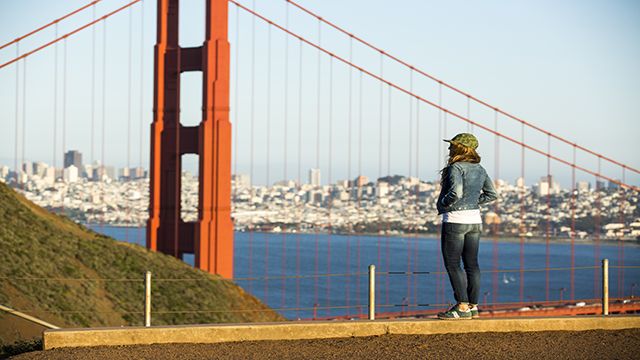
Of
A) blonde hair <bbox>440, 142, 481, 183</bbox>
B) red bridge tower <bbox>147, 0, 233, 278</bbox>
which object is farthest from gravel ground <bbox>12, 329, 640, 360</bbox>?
red bridge tower <bbox>147, 0, 233, 278</bbox>

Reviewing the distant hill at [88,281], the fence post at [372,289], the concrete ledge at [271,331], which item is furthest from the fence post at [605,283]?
the distant hill at [88,281]

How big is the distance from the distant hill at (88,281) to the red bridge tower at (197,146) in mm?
929

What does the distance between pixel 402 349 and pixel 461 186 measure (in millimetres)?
1719

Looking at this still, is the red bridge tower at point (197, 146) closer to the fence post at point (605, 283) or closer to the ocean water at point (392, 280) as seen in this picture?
the fence post at point (605, 283)

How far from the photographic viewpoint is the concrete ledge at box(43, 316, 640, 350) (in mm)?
10891

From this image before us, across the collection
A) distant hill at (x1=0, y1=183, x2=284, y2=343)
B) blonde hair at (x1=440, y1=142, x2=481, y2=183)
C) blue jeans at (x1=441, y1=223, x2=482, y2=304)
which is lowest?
distant hill at (x1=0, y1=183, x2=284, y2=343)

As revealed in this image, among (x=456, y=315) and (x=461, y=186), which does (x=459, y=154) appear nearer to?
(x=461, y=186)

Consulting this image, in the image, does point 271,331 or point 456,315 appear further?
point 456,315

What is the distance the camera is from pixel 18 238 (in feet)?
95.1

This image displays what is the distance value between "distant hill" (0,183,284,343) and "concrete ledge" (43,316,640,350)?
460 inches

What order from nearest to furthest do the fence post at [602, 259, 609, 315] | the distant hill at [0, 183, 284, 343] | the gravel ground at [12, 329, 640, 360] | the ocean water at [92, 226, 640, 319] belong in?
the gravel ground at [12, 329, 640, 360] < the fence post at [602, 259, 609, 315] < the distant hill at [0, 183, 284, 343] < the ocean water at [92, 226, 640, 319]

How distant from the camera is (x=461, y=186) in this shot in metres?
10.5

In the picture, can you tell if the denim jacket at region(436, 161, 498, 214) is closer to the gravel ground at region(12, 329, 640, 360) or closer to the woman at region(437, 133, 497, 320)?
the woman at region(437, 133, 497, 320)

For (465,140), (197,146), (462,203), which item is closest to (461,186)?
(462,203)
